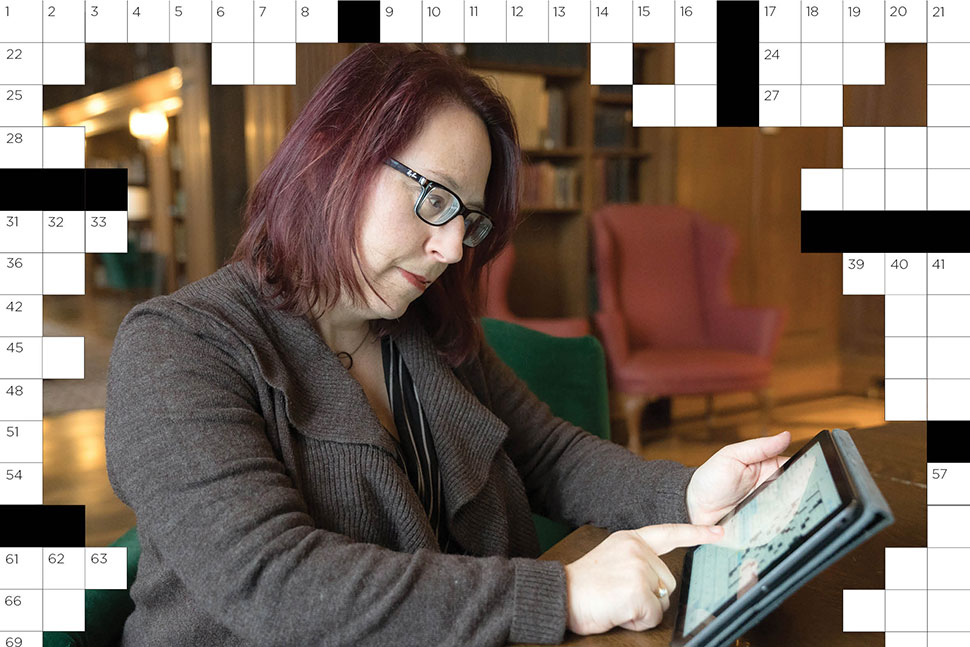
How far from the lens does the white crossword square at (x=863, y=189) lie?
140cm

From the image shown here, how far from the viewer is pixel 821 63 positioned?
4.75 ft

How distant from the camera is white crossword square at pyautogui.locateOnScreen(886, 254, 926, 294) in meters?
1.40

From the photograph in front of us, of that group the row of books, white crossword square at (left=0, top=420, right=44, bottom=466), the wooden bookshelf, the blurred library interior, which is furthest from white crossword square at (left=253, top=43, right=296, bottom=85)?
the wooden bookshelf

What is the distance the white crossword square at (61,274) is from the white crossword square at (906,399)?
1.31m

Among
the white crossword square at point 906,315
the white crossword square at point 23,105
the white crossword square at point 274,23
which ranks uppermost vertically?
the white crossword square at point 274,23
